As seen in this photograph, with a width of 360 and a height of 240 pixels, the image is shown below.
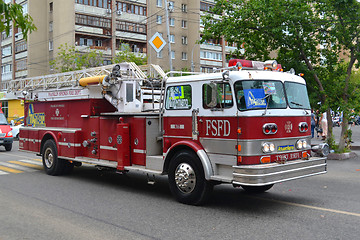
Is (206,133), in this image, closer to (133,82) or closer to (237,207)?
(237,207)

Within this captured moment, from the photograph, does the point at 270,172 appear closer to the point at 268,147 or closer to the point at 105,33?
the point at 268,147

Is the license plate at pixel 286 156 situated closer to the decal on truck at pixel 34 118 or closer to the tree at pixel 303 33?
the tree at pixel 303 33

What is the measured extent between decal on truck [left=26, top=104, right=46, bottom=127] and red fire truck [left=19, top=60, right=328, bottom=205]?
8.90ft

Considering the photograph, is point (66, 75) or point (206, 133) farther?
point (66, 75)

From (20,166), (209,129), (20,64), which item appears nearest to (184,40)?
(20,64)

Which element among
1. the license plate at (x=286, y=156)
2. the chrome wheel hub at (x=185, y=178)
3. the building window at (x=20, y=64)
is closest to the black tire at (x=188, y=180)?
the chrome wheel hub at (x=185, y=178)

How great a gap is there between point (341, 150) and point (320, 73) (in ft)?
10.4

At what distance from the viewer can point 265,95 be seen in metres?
6.89

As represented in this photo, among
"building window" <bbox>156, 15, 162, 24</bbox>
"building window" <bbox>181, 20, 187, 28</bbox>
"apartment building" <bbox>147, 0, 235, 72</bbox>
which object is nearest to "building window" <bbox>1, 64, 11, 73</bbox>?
"apartment building" <bbox>147, 0, 235, 72</bbox>

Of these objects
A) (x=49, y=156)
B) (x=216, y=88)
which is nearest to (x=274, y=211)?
(x=216, y=88)

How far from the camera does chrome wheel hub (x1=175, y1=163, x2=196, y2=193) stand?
23.8 feet

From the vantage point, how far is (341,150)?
1498 cm

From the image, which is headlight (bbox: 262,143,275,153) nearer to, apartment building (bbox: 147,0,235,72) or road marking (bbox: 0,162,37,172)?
road marking (bbox: 0,162,37,172)

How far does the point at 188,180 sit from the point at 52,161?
565 cm
